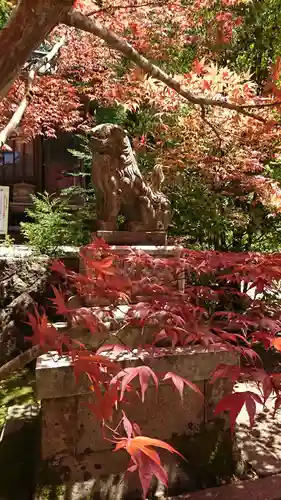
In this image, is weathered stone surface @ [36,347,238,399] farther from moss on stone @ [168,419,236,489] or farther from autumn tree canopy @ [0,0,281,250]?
autumn tree canopy @ [0,0,281,250]

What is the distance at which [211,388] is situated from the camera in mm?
2674

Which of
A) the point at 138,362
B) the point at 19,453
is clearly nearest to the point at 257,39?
the point at 138,362

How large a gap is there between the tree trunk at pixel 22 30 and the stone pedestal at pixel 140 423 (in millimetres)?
1740

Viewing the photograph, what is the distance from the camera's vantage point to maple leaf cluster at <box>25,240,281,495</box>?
145 centimetres

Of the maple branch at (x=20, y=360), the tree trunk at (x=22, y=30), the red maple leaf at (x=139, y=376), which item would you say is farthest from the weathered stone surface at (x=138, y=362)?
the tree trunk at (x=22, y=30)

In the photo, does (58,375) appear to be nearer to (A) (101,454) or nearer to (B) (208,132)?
(A) (101,454)

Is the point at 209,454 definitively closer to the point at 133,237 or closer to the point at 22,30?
the point at 133,237

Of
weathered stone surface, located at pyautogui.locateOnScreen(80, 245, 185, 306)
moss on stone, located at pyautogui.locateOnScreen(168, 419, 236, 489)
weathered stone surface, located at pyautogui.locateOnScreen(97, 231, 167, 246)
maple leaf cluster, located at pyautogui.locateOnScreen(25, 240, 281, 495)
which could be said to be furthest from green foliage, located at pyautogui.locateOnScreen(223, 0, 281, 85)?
moss on stone, located at pyautogui.locateOnScreen(168, 419, 236, 489)

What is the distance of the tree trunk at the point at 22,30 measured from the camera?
64.3 inches

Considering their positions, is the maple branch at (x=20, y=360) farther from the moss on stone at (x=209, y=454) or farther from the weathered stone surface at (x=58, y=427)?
the moss on stone at (x=209, y=454)

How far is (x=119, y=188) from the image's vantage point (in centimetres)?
346

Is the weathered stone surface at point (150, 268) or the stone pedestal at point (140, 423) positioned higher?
the weathered stone surface at point (150, 268)

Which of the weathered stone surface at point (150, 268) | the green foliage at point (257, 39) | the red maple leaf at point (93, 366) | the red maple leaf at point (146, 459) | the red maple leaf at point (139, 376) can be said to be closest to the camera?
the red maple leaf at point (146, 459)

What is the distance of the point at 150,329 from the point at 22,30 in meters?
2.13
